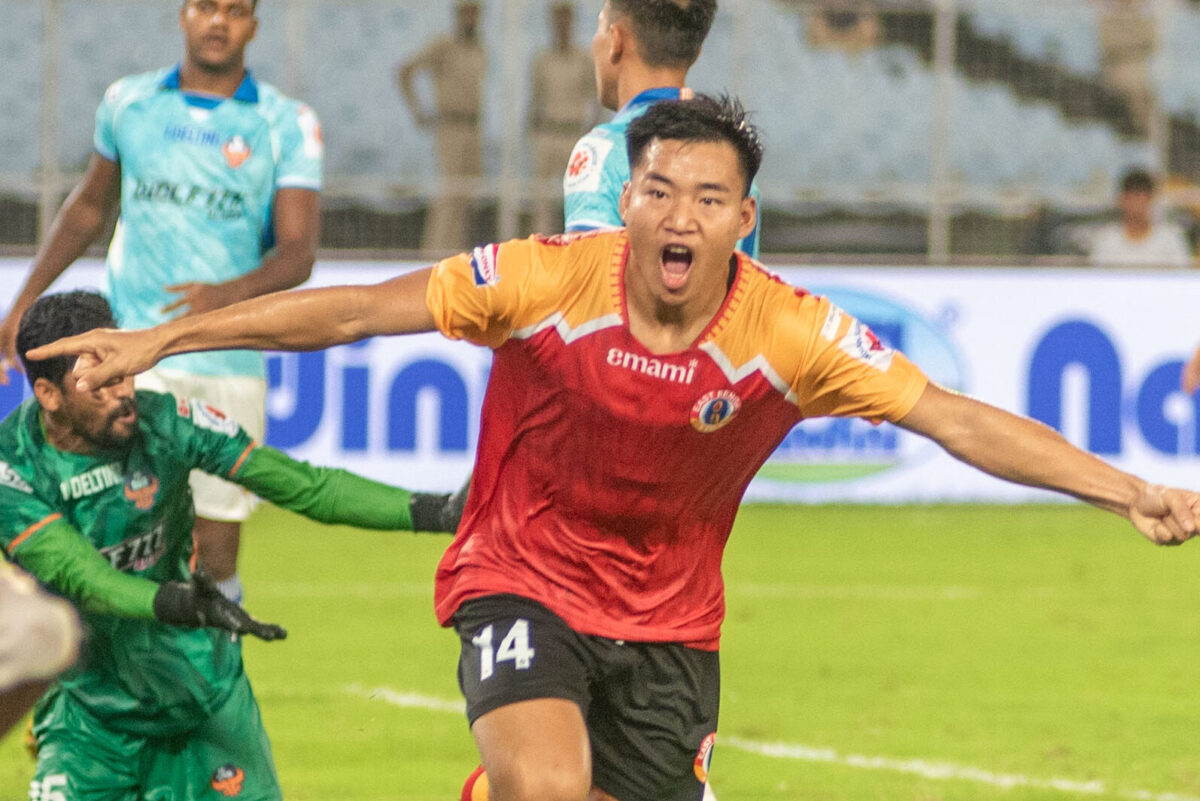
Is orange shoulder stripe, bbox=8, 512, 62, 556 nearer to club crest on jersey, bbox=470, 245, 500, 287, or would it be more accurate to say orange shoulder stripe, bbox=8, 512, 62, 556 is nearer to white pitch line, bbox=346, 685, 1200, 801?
club crest on jersey, bbox=470, 245, 500, 287

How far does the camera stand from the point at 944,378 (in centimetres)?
1324

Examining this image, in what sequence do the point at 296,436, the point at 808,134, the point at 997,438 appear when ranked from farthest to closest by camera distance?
the point at 808,134 < the point at 296,436 < the point at 997,438

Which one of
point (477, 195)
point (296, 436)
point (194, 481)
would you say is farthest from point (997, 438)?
point (477, 195)

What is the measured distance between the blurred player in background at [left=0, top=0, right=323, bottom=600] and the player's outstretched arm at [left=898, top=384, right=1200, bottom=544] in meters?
2.75

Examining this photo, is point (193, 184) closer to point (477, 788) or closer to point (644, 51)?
point (644, 51)

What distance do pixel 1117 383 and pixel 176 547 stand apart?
8.78 metres

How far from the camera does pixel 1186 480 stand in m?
12.9

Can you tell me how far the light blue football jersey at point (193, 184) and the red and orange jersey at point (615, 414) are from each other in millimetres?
2216

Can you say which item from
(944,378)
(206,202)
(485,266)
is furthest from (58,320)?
(944,378)

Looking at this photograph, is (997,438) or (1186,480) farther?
(1186,480)

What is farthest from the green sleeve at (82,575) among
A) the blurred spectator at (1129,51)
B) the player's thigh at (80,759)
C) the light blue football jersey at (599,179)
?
the blurred spectator at (1129,51)

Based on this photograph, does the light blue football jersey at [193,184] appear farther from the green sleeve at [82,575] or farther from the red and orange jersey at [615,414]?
the red and orange jersey at [615,414]

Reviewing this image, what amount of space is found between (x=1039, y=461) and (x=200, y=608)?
6.64 feet

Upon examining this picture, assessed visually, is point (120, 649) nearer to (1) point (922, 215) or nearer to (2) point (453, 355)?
(2) point (453, 355)
